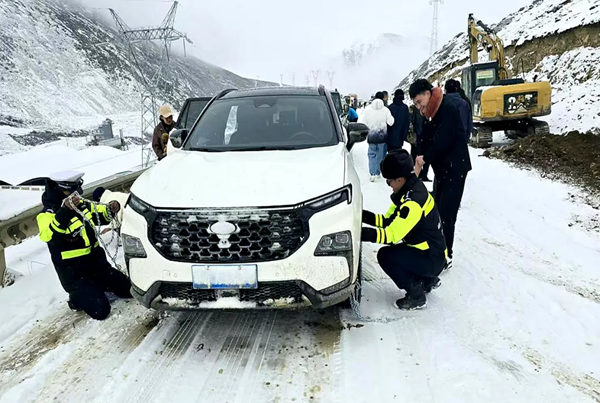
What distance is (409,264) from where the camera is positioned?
11.9ft

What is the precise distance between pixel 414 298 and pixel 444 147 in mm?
1513

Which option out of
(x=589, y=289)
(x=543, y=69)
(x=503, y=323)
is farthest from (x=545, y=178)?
(x=543, y=69)

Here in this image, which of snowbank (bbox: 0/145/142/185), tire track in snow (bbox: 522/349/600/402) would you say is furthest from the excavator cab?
→ tire track in snow (bbox: 522/349/600/402)

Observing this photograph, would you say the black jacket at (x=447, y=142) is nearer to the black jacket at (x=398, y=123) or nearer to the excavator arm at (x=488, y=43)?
the black jacket at (x=398, y=123)

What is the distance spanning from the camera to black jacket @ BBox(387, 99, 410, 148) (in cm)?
861

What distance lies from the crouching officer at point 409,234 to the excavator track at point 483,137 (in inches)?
423

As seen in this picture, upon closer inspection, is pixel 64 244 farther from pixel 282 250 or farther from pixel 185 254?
pixel 282 250

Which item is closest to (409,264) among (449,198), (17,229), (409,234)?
(409,234)

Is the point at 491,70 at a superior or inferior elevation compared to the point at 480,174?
superior

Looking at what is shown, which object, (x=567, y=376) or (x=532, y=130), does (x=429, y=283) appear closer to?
(x=567, y=376)

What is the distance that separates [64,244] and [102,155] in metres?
13.4

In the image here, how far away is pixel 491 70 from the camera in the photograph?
50.3 ft

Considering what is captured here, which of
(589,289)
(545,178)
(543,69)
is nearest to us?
(589,289)

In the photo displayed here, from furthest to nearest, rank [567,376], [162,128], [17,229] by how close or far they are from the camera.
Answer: [162,128] → [17,229] → [567,376]
